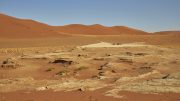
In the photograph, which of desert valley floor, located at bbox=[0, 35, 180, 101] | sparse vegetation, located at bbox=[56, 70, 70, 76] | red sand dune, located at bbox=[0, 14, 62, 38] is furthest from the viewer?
red sand dune, located at bbox=[0, 14, 62, 38]

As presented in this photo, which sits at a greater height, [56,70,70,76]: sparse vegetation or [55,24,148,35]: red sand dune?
[55,24,148,35]: red sand dune

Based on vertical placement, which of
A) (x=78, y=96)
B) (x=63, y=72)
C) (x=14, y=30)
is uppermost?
(x=14, y=30)

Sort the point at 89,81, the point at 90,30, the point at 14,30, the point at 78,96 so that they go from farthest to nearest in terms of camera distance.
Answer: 1. the point at 90,30
2. the point at 14,30
3. the point at 89,81
4. the point at 78,96

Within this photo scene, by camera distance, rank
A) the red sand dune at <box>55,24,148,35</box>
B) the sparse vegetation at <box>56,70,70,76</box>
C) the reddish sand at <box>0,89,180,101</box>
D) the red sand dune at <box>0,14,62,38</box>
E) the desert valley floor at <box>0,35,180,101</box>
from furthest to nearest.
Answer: the red sand dune at <box>55,24,148,35</box>, the red sand dune at <box>0,14,62,38</box>, the sparse vegetation at <box>56,70,70,76</box>, the desert valley floor at <box>0,35,180,101</box>, the reddish sand at <box>0,89,180,101</box>

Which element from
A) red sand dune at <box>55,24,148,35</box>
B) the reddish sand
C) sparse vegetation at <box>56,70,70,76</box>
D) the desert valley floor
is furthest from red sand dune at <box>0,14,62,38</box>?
the reddish sand

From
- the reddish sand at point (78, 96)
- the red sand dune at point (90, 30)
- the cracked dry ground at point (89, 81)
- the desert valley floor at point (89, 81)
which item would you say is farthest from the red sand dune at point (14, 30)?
the reddish sand at point (78, 96)

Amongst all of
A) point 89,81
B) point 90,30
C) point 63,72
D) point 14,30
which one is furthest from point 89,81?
point 90,30

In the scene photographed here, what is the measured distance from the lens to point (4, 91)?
12594 mm

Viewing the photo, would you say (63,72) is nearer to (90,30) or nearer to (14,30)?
(14,30)

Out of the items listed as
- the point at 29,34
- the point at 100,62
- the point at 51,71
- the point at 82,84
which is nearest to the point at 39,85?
the point at 82,84

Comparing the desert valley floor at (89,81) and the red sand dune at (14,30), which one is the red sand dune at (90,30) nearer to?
the red sand dune at (14,30)

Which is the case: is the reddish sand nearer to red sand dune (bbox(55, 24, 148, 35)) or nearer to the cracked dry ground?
the cracked dry ground

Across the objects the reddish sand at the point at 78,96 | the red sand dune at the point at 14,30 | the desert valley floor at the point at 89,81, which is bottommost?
the reddish sand at the point at 78,96

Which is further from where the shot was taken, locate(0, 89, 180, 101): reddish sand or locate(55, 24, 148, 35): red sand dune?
locate(55, 24, 148, 35): red sand dune
